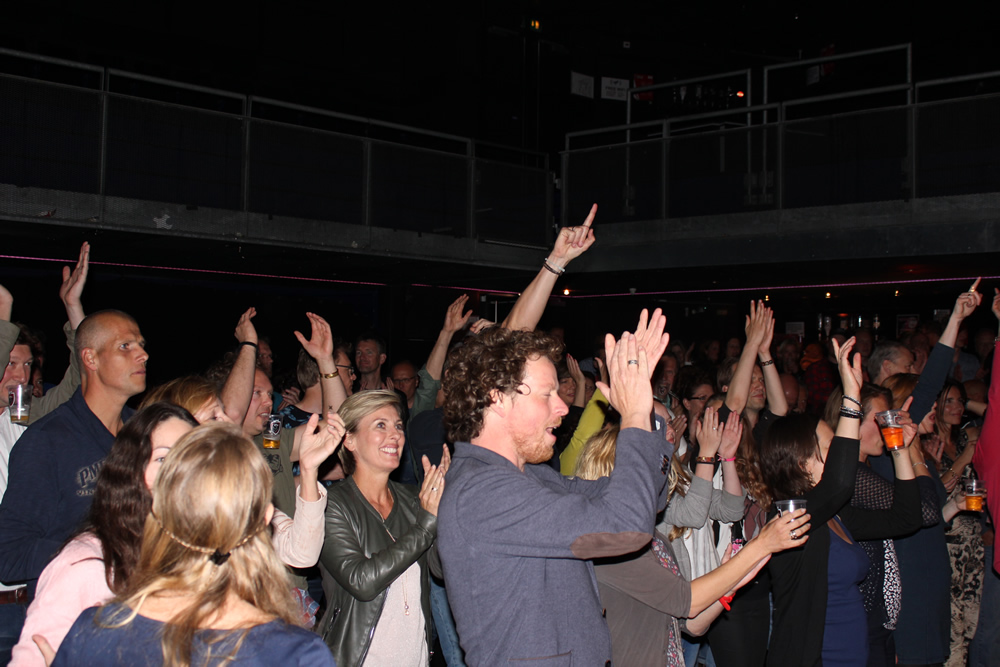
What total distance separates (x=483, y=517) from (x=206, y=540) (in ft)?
2.06

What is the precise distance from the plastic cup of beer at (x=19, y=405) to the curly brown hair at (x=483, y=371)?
197 cm

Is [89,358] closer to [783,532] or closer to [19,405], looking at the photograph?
[19,405]

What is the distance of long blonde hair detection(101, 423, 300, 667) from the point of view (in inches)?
57.1

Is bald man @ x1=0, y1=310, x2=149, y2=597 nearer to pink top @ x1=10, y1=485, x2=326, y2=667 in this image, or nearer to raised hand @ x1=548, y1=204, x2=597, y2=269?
pink top @ x1=10, y1=485, x2=326, y2=667

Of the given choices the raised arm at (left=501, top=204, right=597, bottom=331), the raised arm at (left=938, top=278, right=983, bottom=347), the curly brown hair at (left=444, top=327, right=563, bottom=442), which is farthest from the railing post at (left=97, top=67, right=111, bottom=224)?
the raised arm at (left=938, top=278, right=983, bottom=347)

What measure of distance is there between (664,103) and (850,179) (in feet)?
14.5

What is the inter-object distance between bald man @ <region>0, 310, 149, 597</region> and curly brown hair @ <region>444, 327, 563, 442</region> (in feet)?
4.01

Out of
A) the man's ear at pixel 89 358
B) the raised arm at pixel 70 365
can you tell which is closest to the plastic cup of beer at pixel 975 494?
the man's ear at pixel 89 358

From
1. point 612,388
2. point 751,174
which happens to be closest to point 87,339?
point 612,388

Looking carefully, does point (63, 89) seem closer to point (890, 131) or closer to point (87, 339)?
point (87, 339)

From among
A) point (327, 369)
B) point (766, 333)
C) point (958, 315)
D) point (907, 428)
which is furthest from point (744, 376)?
point (327, 369)

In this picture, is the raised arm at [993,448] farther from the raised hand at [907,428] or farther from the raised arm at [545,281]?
the raised arm at [545,281]

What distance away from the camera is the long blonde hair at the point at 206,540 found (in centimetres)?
145

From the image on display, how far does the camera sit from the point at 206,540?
57.6 inches
